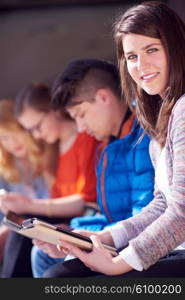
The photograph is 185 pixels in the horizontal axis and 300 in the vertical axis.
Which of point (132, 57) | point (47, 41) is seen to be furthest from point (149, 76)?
point (47, 41)

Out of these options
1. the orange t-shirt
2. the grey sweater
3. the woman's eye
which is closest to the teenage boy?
the orange t-shirt

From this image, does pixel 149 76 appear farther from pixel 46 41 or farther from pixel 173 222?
pixel 46 41

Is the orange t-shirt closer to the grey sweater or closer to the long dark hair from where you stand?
the long dark hair

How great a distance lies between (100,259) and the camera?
1292 mm

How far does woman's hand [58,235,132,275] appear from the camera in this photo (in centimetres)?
126

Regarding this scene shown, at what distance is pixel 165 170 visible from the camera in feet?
4.52

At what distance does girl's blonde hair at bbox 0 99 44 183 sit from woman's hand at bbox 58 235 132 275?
3.64ft

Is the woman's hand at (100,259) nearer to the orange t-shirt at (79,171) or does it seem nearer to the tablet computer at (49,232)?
the tablet computer at (49,232)

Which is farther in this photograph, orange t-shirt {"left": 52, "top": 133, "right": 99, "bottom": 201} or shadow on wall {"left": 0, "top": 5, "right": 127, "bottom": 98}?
shadow on wall {"left": 0, "top": 5, "right": 127, "bottom": 98}

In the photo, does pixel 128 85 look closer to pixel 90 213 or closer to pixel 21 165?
pixel 90 213

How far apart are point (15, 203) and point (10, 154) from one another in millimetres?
474

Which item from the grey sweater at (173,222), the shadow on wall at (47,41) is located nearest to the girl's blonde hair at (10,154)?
the shadow on wall at (47,41)

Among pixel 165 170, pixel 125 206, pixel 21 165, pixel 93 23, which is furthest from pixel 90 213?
pixel 93 23

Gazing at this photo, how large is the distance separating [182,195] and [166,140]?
0.19 meters
